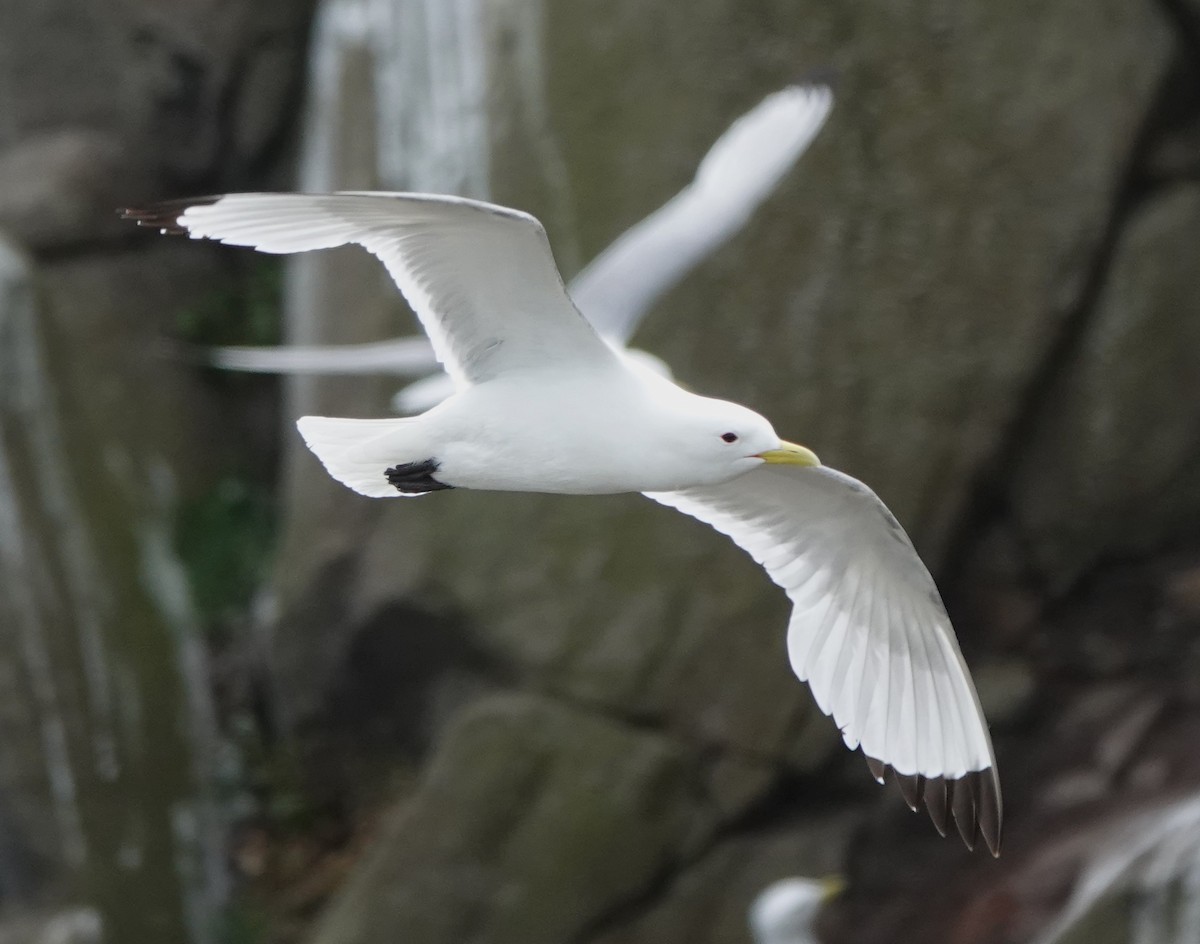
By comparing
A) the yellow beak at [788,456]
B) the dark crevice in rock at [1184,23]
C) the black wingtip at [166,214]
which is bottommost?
the yellow beak at [788,456]

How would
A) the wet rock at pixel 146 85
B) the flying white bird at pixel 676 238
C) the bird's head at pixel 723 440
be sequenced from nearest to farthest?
1. the bird's head at pixel 723 440
2. the flying white bird at pixel 676 238
3. the wet rock at pixel 146 85

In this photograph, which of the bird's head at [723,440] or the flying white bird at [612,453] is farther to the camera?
the bird's head at [723,440]

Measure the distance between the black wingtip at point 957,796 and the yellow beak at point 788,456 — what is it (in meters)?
0.79

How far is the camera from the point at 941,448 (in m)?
5.22

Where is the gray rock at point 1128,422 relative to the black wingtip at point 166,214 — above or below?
below

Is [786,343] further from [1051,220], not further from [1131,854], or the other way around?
[1131,854]

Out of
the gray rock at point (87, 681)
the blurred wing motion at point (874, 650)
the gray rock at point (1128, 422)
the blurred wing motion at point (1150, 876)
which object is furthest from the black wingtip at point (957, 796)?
the gray rock at point (87, 681)

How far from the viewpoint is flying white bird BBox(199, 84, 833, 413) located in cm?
421

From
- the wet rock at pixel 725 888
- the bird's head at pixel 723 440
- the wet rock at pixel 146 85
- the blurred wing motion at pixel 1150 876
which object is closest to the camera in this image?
the bird's head at pixel 723 440

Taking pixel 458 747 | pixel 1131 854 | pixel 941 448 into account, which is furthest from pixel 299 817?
pixel 1131 854

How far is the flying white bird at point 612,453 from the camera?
2719 mm

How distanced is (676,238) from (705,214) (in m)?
0.12

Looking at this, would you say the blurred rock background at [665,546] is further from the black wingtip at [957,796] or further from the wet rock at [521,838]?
the black wingtip at [957,796]

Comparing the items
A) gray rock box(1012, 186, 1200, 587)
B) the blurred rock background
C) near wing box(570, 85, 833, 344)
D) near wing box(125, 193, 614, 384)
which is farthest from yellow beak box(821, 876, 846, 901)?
near wing box(125, 193, 614, 384)
